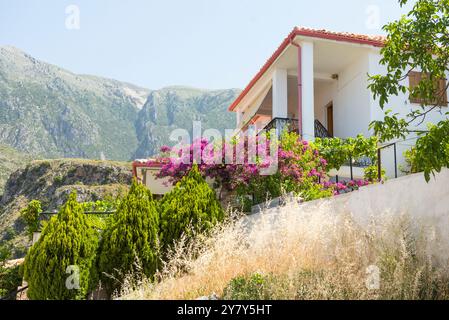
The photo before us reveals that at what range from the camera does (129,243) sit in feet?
24.5

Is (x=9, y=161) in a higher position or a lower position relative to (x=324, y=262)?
higher

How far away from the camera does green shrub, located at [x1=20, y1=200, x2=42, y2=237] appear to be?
35.8 feet

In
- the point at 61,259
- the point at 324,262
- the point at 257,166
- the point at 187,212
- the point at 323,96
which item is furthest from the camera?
the point at 323,96

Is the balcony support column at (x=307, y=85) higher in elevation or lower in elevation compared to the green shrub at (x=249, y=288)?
higher

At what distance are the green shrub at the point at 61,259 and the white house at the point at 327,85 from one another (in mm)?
7577

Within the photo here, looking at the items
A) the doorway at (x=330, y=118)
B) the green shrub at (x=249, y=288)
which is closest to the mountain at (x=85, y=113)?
the doorway at (x=330, y=118)

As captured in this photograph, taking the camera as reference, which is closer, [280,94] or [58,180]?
[280,94]

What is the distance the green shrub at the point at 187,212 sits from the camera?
7867mm

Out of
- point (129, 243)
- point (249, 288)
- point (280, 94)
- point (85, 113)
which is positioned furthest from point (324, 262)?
point (85, 113)

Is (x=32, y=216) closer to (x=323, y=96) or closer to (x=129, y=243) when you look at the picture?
(x=129, y=243)

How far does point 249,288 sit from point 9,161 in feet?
240

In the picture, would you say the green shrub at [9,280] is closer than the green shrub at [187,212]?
No

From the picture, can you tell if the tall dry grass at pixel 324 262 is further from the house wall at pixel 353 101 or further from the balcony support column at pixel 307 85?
the house wall at pixel 353 101
